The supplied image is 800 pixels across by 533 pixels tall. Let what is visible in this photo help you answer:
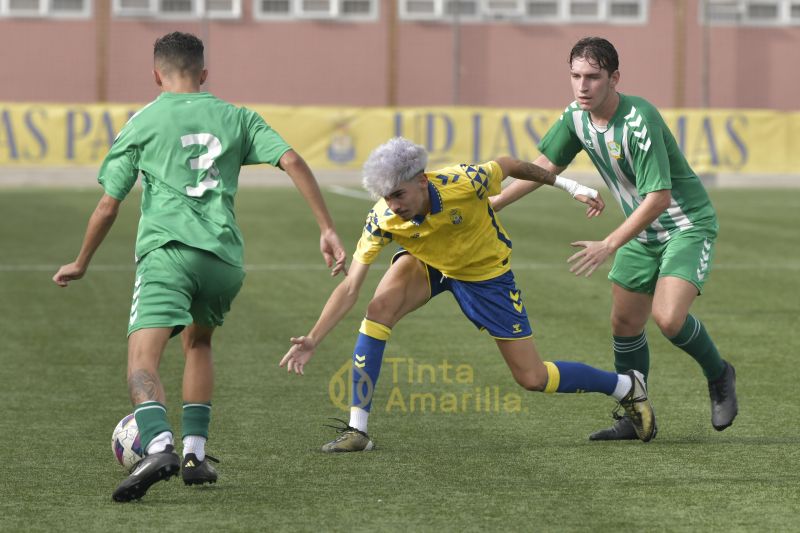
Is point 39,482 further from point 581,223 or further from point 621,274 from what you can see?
point 581,223

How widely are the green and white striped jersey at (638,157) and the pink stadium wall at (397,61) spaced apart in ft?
107

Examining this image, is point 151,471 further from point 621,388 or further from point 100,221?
point 621,388

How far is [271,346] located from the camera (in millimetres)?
11078

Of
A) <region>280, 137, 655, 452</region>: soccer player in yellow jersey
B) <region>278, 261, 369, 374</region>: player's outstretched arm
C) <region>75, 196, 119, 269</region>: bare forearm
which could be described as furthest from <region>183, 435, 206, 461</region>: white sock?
<region>75, 196, 119, 269</region>: bare forearm

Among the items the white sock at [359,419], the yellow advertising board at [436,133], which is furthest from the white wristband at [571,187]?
the yellow advertising board at [436,133]

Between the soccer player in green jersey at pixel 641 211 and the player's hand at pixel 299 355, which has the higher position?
the soccer player in green jersey at pixel 641 211

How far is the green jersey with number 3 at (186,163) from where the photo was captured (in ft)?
20.6

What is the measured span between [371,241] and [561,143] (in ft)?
4.50

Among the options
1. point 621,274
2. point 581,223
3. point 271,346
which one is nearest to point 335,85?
point 581,223

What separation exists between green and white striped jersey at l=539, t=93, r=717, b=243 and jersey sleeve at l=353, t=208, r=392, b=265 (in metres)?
1.24

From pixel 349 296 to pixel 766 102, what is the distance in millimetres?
37066

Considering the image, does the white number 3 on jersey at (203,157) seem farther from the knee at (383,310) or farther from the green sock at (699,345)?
the green sock at (699,345)

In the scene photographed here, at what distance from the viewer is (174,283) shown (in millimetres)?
6211

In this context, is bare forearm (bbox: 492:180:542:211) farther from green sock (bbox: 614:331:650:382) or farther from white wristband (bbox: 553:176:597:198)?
green sock (bbox: 614:331:650:382)
